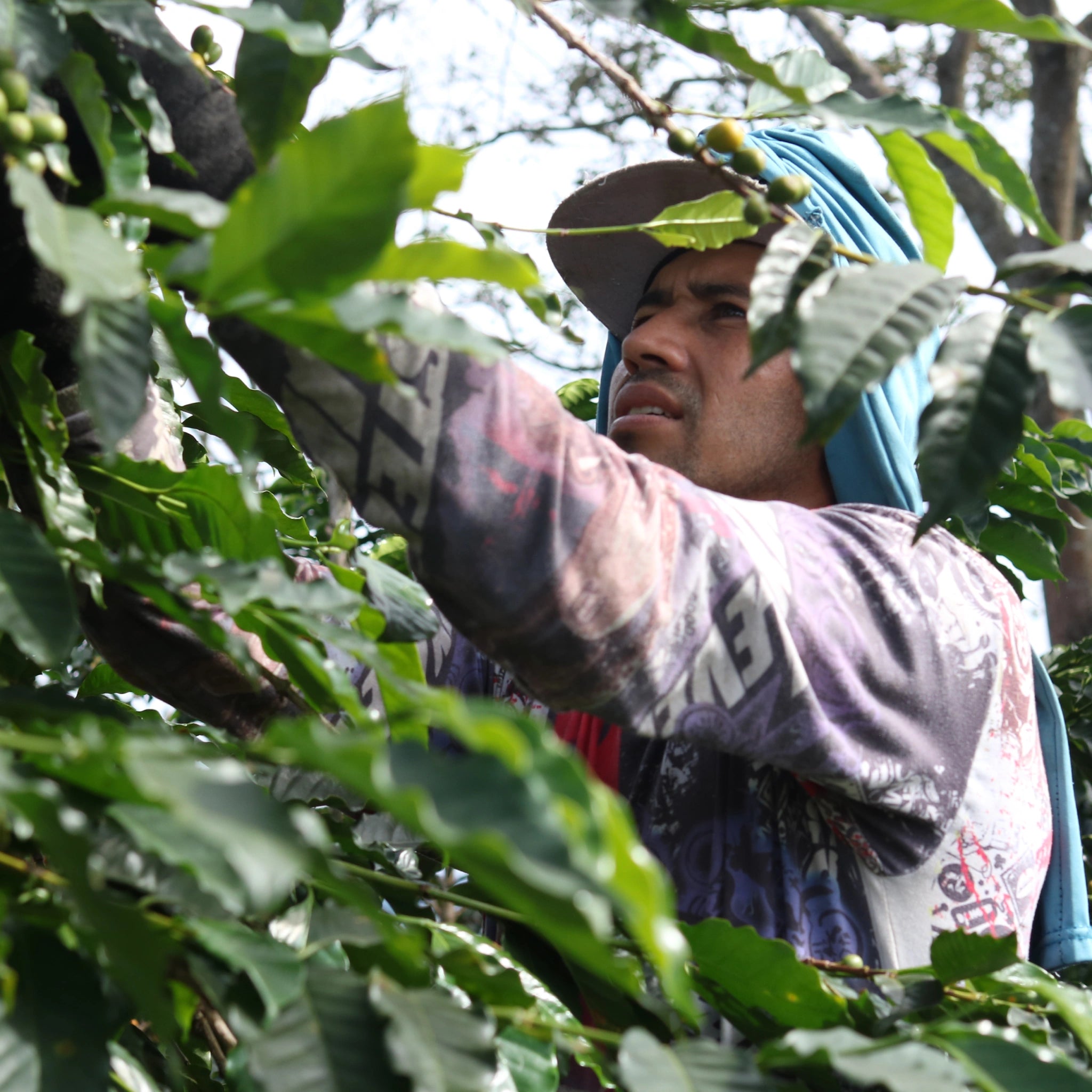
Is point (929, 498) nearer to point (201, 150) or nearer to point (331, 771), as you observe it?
point (331, 771)

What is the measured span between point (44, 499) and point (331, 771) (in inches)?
17.7

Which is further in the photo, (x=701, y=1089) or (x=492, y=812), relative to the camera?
(x=701, y=1089)

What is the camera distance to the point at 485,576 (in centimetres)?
88

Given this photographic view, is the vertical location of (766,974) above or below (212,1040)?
above

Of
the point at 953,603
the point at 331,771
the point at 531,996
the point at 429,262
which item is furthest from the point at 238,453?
the point at 953,603

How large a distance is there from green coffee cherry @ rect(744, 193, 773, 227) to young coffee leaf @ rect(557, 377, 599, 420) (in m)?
1.30

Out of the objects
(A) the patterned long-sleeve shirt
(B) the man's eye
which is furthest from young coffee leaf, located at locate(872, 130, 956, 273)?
(B) the man's eye

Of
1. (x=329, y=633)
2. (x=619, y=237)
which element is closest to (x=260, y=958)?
(x=329, y=633)

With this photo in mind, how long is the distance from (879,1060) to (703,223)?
612 millimetres

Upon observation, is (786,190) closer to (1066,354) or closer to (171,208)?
(1066,354)

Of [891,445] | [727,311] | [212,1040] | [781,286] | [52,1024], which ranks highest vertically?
[781,286]

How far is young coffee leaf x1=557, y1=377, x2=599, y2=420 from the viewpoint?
2.21 metres

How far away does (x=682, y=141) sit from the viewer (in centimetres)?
86

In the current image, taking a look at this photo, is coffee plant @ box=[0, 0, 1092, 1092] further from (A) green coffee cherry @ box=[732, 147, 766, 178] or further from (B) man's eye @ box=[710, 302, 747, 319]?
(B) man's eye @ box=[710, 302, 747, 319]
